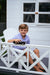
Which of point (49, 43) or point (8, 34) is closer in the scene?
point (8, 34)

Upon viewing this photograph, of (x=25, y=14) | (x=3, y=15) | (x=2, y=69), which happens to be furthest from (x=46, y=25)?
(x=3, y=15)

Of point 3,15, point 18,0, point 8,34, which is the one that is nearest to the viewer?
point 8,34

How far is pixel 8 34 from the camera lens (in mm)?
4773

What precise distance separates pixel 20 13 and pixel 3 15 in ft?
38.1

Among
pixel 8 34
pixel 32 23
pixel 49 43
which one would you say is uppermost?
pixel 32 23

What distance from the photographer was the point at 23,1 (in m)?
5.12

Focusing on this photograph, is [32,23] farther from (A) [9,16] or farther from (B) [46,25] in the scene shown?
(A) [9,16]

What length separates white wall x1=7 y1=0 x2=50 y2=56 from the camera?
16.8 ft

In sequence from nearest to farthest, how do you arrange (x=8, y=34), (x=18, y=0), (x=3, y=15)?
1. (x=8, y=34)
2. (x=18, y=0)
3. (x=3, y=15)

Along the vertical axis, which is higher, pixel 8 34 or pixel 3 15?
pixel 3 15

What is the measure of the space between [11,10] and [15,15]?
0.70 ft

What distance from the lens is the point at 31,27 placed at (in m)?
5.17

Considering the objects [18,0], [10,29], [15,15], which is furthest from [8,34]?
[18,0]

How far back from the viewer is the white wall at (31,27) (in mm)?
5117
